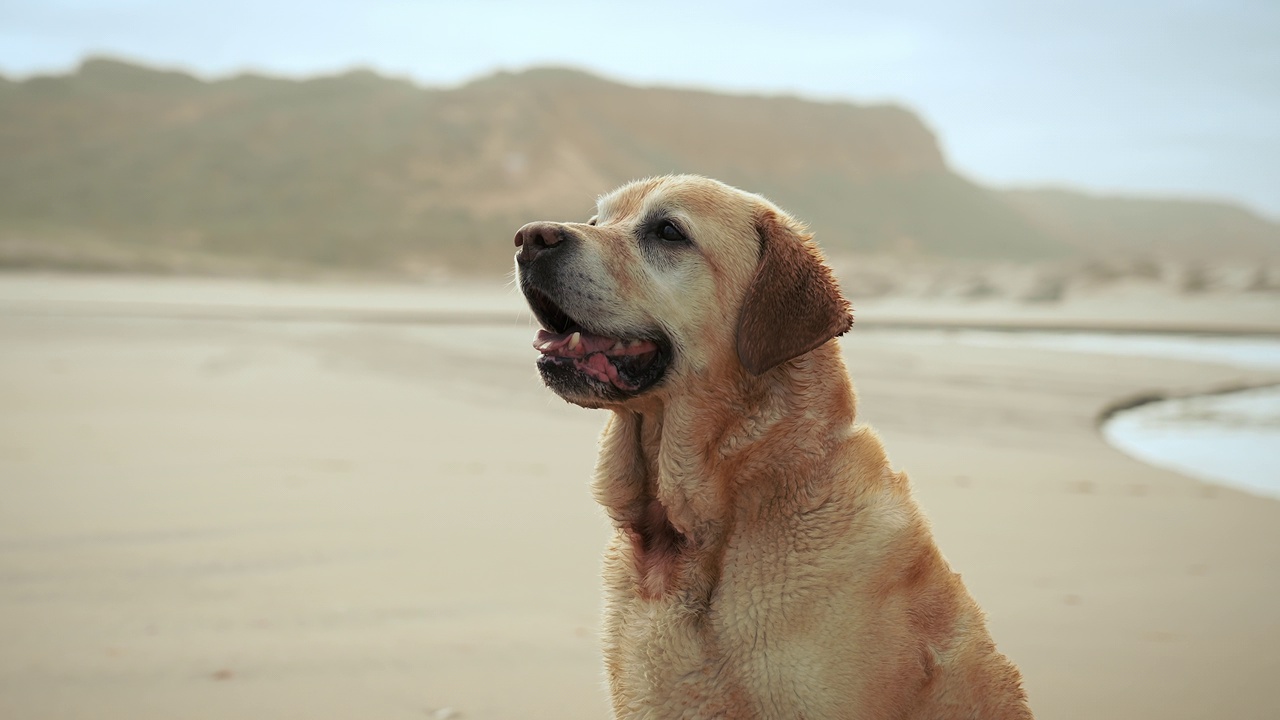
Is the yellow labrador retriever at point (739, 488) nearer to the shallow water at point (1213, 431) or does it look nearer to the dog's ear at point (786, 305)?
the dog's ear at point (786, 305)

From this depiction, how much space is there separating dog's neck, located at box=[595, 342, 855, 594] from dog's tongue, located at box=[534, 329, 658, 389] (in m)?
0.17

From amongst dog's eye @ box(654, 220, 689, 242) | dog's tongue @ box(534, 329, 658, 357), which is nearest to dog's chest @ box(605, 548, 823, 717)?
dog's tongue @ box(534, 329, 658, 357)


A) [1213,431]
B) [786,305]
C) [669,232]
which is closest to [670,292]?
[669,232]

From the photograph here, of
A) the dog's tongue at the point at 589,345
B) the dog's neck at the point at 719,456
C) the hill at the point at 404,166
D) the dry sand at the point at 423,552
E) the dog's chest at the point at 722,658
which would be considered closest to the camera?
the dog's chest at the point at 722,658

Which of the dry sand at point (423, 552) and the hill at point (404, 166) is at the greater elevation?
the dry sand at point (423, 552)

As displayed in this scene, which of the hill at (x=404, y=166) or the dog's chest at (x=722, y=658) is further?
the hill at (x=404, y=166)

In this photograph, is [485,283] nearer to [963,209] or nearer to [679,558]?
[679,558]

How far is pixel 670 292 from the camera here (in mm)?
3176

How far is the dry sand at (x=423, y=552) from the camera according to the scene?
410cm

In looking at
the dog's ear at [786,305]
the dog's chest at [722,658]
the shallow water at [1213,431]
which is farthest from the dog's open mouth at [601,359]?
the shallow water at [1213,431]

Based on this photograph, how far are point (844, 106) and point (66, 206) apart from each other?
296ft

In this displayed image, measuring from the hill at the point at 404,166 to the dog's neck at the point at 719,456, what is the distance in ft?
149

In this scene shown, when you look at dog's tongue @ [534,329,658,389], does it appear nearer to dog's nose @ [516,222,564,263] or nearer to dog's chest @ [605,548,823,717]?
dog's nose @ [516,222,564,263]

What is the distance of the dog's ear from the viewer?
287cm
